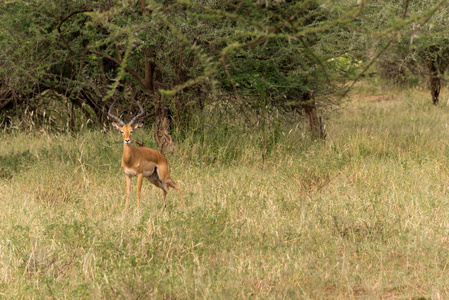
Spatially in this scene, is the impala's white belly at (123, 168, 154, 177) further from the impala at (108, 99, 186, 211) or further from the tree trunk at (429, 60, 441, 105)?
the tree trunk at (429, 60, 441, 105)

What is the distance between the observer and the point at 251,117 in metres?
8.86

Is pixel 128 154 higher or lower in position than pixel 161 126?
higher

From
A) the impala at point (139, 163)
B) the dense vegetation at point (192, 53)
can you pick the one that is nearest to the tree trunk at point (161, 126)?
the dense vegetation at point (192, 53)

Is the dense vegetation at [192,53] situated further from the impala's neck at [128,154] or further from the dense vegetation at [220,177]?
the impala's neck at [128,154]

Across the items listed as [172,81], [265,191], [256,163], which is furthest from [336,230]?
[172,81]

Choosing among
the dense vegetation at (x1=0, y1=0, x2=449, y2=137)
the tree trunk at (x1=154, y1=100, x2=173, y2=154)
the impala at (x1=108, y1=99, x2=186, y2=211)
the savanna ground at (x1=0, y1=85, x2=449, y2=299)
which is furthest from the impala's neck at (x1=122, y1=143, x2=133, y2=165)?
the tree trunk at (x1=154, y1=100, x2=173, y2=154)

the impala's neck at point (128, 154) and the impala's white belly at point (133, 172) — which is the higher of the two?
the impala's neck at point (128, 154)

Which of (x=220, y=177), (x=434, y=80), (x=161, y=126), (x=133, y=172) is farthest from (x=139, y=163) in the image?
(x=434, y=80)

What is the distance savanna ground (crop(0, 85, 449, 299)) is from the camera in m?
3.68

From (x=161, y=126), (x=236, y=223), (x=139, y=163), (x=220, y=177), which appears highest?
(x=139, y=163)

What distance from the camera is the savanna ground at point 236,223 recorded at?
3.68m

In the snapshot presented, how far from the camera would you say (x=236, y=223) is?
486 centimetres

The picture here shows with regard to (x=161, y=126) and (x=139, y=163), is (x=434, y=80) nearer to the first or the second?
(x=161, y=126)

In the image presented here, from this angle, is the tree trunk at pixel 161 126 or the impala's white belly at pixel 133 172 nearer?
the impala's white belly at pixel 133 172
